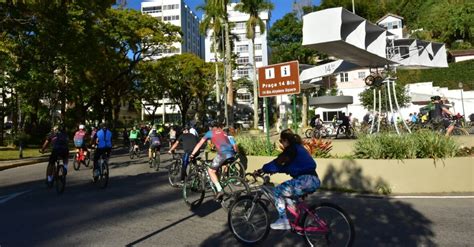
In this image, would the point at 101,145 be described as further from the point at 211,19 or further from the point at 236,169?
the point at 211,19

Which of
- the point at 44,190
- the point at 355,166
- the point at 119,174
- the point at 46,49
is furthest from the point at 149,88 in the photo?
the point at 355,166

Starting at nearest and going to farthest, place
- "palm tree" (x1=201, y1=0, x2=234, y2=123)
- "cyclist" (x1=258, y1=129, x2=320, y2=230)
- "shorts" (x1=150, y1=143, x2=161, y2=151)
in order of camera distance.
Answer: "cyclist" (x1=258, y1=129, x2=320, y2=230)
"shorts" (x1=150, y1=143, x2=161, y2=151)
"palm tree" (x1=201, y1=0, x2=234, y2=123)

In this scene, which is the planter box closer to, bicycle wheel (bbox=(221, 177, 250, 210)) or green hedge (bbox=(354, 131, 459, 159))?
green hedge (bbox=(354, 131, 459, 159))

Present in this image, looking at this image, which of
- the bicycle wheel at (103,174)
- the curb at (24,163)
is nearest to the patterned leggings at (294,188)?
the bicycle wheel at (103,174)

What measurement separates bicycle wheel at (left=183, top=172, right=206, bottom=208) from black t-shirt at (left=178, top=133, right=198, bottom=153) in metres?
2.24

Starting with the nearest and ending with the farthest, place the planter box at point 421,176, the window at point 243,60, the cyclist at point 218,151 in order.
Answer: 1. the cyclist at point 218,151
2. the planter box at point 421,176
3. the window at point 243,60

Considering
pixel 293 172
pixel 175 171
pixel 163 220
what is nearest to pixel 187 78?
pixel 175 171

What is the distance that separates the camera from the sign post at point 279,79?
11992 millimetres

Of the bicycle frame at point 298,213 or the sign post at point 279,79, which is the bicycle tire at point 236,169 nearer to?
the sign post at point 279,79

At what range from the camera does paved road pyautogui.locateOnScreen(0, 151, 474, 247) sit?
6.08 m

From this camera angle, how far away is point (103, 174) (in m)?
11.5

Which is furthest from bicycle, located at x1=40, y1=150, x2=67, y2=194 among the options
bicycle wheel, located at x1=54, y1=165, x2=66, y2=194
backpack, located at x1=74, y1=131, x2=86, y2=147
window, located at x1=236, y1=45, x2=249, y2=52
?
window, located at x1=236, y1=45, x2=249, y2=52

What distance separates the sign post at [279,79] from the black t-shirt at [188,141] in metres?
2.74

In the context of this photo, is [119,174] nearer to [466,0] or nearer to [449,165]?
[449,165]
